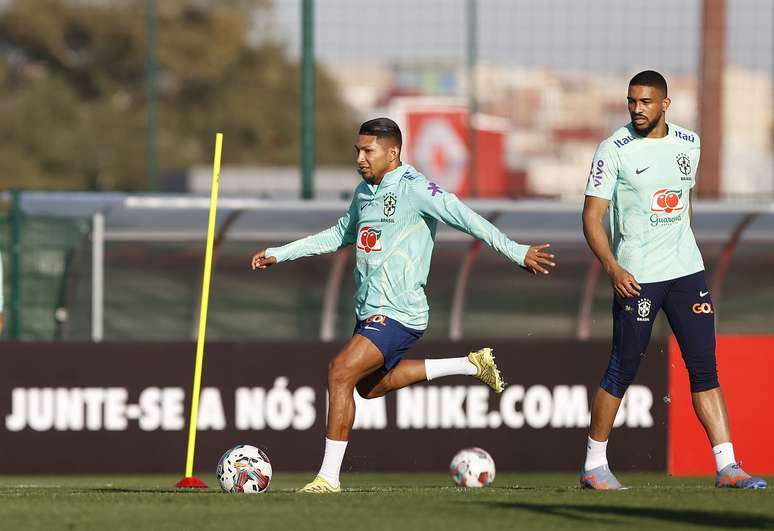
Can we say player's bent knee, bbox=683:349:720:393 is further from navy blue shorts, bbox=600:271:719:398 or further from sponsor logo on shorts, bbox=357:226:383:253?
sponsor logo on shorts, bbox=357:226:383:253

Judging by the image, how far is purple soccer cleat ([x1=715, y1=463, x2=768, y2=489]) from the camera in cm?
999

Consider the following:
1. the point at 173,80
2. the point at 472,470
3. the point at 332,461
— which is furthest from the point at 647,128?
the point at 173,80

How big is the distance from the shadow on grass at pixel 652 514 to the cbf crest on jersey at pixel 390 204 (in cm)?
194

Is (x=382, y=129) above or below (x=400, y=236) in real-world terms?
above

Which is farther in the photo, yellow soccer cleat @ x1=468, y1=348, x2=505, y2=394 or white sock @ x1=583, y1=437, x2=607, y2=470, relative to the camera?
yellow soccer cleat @ x1=468, y1=348, x2=505, y2=394

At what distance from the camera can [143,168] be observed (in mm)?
57406

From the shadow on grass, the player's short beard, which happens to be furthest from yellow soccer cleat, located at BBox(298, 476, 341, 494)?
the player's short beard

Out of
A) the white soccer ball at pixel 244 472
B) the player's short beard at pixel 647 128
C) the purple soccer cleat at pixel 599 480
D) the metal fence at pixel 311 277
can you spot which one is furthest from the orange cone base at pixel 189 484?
the metal fence at pixel 311 277

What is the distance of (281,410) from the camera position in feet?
51.0

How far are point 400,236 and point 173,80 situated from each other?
53.8m

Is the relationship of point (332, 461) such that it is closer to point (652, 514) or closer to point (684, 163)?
point (652, 514)

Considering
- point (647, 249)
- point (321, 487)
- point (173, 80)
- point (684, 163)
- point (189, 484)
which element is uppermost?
point (173, 80)

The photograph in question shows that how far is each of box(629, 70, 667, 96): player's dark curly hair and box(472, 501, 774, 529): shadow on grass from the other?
8.20ft

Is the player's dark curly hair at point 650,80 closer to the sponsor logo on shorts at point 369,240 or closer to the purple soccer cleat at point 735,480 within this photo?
the sponsor logo on shorts at point 369,240
